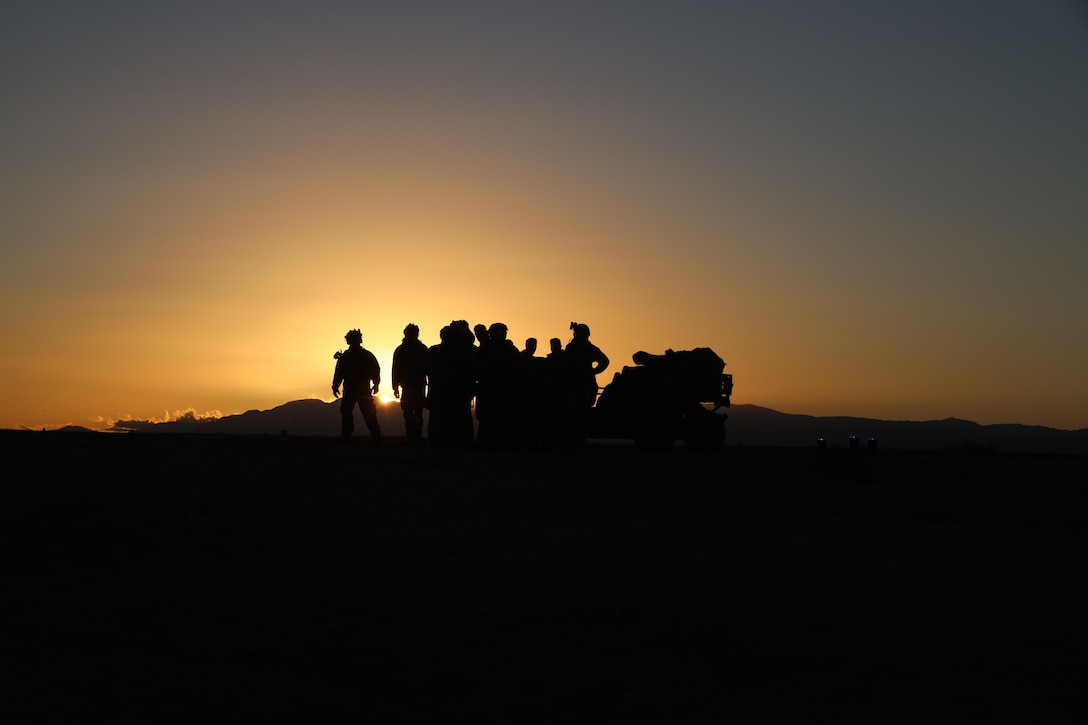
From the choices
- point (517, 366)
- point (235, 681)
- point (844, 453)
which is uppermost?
point (517, 366)

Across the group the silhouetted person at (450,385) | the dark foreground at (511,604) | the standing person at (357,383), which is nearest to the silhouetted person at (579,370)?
the silhouetted person at (450,385)

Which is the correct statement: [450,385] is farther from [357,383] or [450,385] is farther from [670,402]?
[670,402]

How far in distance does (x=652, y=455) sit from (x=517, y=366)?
10.0ft

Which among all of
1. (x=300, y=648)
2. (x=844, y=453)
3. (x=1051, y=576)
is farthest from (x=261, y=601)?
(x=844, y=453)

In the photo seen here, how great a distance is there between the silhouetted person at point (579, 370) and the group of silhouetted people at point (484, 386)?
0.8 inches

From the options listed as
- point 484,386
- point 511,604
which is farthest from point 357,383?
point 511,604

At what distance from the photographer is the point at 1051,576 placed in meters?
8.87

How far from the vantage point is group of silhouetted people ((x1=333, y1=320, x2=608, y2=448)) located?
2338 cm

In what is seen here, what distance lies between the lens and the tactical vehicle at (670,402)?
2609 centimetres

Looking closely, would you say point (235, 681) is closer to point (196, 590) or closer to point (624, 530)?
point (196, 590)

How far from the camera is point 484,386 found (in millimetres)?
23453

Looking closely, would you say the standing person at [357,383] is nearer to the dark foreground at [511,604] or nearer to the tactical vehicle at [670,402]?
the tactical vehicle at [670,402]

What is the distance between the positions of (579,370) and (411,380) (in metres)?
3.75

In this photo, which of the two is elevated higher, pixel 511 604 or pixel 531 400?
→ pixel 531 400
